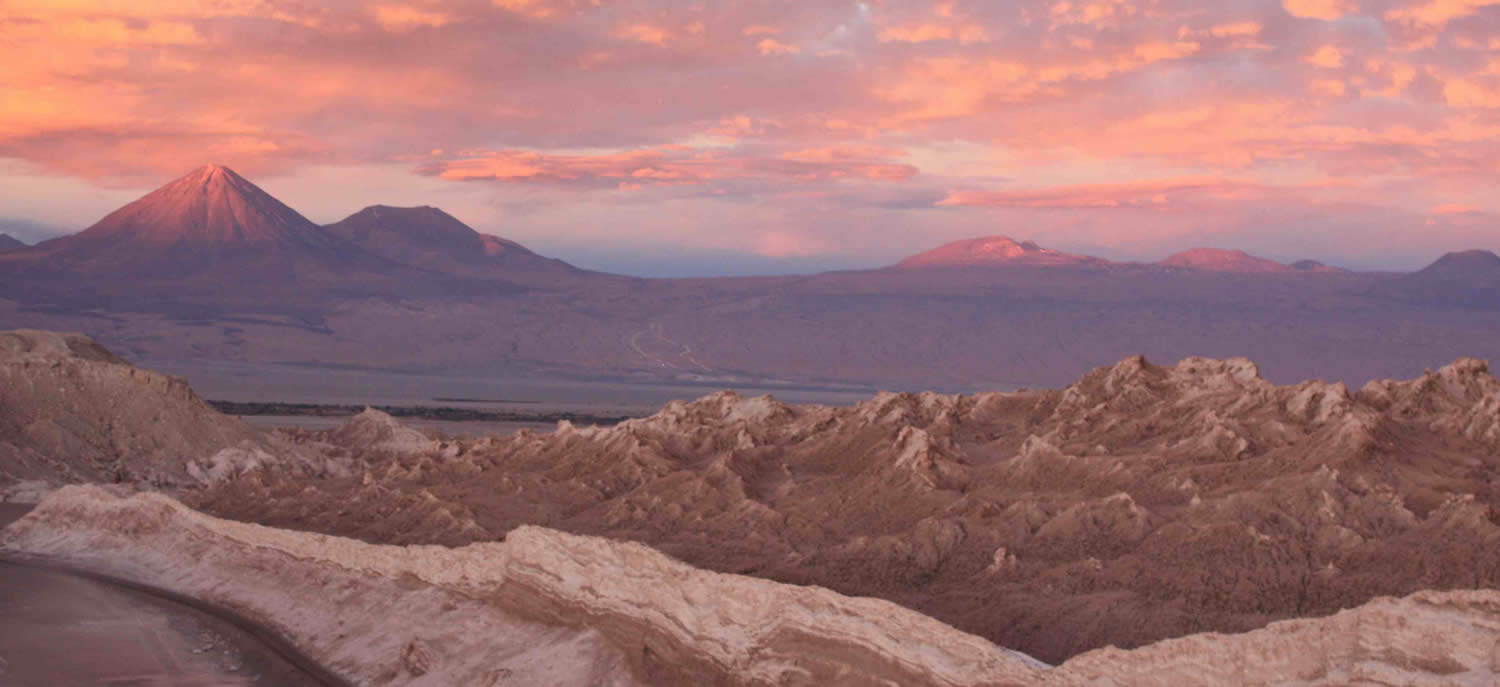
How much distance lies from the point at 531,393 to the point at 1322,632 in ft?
388

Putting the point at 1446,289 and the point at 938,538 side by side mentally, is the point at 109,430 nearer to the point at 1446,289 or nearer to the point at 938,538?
the point at 938,538

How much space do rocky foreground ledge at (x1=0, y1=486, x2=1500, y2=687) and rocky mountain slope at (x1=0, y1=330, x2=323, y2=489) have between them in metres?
13.8

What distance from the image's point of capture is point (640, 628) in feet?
60.8

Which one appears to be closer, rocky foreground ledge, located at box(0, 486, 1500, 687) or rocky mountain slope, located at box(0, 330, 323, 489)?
rocky foreground ledge, located at box(0, 486, 1500, 687)

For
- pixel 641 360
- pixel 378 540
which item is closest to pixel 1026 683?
pixel 378 540

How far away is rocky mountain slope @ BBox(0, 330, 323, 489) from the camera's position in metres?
46.4

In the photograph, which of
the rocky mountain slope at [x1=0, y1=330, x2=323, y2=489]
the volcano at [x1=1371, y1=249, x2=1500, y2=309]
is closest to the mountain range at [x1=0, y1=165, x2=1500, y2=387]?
the volcano at [x1=1371, y1=249, x2=1500, y2=309]

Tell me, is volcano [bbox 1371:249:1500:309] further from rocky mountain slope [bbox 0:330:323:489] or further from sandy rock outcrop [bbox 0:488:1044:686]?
sandy rock outcrop [bbox 0:488:1044:686]

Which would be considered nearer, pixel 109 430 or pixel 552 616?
pixel 552 616

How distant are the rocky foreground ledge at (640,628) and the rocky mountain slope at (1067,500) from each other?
1.82 m

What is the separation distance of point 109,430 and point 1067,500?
3805 centimetres

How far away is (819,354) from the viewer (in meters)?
169

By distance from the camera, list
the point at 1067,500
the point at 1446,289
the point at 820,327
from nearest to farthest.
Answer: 1. the point at 1067,500
2. the point at 820,327
3. the point at 1446,289

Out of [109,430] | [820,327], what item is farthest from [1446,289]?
[109,430]
